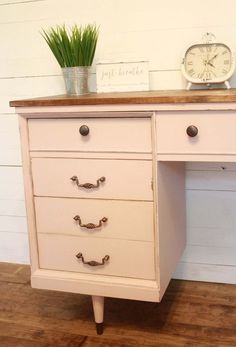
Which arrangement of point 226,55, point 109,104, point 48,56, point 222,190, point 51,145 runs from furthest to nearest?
point 48,56
point 222,190
point 226,55
point 51,145
point 109,104

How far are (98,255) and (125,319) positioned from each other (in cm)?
33

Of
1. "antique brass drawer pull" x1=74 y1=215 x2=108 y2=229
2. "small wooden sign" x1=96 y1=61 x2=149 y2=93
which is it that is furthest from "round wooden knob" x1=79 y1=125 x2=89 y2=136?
"small wooden sign" x1=96 y1=61 x2=149 y2=93

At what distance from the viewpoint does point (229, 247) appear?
1.78 meters

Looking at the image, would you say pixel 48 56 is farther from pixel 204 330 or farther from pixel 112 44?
pixel 204 330

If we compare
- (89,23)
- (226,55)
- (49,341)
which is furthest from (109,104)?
(49,341)

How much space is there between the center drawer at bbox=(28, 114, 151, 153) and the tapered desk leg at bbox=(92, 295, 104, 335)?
0.50 m

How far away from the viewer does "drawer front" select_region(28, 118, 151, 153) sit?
1.32 m

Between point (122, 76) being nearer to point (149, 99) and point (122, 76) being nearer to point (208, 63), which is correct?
point (208, 63)

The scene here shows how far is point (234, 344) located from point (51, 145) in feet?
2.82

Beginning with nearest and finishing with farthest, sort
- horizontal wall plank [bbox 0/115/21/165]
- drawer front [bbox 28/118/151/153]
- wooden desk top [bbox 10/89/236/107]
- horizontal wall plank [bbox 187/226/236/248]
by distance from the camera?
wooden desk top [bbox 10/89/236/107] < drawer front [bbox 28/118/151/153] < horizontal wall plank [bbox 187/226/236/248] < horizontal wall plank [bbox 0/115/21/165]

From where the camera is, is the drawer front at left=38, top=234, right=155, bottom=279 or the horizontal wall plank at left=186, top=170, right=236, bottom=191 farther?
the horizontal wall plank at left=186, top=170, right=236, bottom=191

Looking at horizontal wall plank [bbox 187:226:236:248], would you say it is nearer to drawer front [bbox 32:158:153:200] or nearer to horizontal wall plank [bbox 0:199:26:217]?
drawer front [bbox 32:158:153:200]

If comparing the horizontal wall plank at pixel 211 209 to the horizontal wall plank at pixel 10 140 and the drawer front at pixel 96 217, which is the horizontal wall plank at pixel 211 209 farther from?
the horizontal wall plank at pixel 10 140

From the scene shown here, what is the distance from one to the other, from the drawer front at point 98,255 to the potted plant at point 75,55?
53cm
